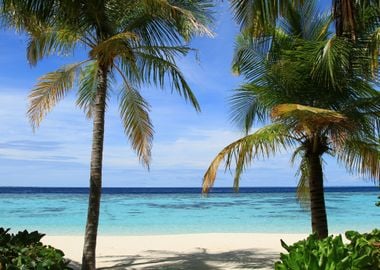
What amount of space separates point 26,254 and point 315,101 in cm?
680

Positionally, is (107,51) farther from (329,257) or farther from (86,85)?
(329,257)

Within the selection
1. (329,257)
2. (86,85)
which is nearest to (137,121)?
(86,85)

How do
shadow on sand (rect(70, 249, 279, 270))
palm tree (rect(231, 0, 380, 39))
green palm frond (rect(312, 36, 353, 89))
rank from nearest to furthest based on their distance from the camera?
palm tree (rect(231, 0, 380, 39)), green palm frond (rect(312, 36, 353, 89)), shadow on sand (rect(70, 249, 279, 270))

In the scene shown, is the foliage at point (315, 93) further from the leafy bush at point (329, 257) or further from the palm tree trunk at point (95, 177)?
A: the leafy bush at point (329, 257)

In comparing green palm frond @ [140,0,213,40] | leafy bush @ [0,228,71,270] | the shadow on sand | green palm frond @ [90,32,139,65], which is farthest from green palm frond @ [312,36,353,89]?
leafy bush @ [0,228,71,270]

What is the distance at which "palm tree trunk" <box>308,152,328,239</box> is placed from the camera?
9.07 metres

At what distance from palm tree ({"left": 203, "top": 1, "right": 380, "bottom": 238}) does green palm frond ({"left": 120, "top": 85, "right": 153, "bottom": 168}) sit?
188 centimetres

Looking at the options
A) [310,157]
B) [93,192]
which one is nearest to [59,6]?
[93,192]

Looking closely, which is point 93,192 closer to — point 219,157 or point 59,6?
point 219,157

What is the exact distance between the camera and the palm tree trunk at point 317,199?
907 centimetres

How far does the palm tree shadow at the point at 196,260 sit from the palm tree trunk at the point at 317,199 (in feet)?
4.67

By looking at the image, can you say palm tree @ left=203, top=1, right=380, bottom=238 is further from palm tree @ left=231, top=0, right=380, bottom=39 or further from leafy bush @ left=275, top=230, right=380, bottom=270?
leafy bush @ left=275, top=230, right=380, bottom=270

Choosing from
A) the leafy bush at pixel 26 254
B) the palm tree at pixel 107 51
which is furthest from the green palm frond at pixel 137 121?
the leafy bush at pixel 26 254

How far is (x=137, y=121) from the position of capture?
10.2 m
